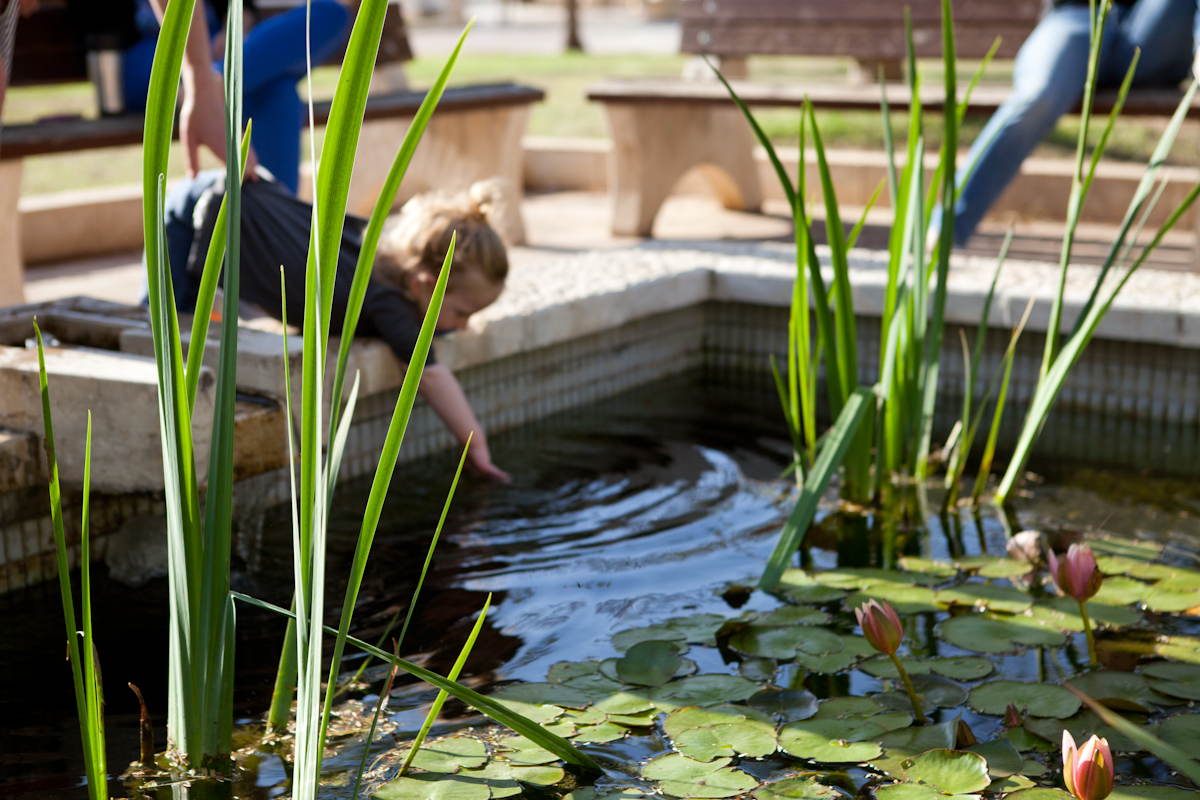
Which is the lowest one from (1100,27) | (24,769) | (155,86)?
(24,769)

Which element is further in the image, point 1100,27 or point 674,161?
point 674,161

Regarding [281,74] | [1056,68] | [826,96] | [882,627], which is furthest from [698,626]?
[826,96]

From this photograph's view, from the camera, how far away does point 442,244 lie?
2424 millimetres

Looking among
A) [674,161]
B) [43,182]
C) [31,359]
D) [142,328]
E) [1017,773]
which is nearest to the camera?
[1017,773]

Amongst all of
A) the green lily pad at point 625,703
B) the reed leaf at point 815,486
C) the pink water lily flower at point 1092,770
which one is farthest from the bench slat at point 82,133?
the pink water lily flower at point 1092,770

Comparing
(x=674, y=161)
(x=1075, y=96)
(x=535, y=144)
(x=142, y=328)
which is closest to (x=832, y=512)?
(x=142, y=328)

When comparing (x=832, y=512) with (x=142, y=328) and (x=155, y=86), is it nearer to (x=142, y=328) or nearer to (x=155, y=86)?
(x=142, y=328)

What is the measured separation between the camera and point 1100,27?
1703 millimetres

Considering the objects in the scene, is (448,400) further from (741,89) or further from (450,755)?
(741,89)

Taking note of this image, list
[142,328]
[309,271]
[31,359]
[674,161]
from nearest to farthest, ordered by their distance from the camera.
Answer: [309,271] → [31,359] → [142,328] → [674,161]

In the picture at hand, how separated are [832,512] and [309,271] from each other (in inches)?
63.3

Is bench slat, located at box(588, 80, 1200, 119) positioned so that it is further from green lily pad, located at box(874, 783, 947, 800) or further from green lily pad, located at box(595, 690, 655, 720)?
green lily pad, located at box(874, 783, 947, 800)

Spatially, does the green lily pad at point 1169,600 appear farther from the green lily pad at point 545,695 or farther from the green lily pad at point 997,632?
the green lily pad at point 545,695

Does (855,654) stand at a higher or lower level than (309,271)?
lower
